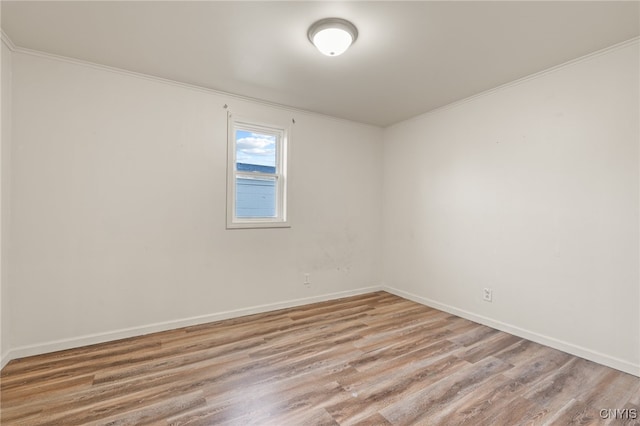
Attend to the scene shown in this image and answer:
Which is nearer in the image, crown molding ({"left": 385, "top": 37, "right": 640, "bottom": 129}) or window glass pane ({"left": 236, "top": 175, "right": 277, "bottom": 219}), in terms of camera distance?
crown molding ({"left": 385, "top": 37, "right": 640, "bottom": 129})

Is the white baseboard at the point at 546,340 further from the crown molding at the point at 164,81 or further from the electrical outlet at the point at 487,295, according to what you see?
the crown molding at the point at 164,81

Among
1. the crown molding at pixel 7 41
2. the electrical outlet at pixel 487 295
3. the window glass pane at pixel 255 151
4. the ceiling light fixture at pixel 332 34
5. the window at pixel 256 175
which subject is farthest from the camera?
the window glass pane at pixel 255 151

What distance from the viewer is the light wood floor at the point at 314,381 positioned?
1744 mm

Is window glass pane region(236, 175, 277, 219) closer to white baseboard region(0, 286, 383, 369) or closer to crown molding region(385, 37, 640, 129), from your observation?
white baseboard region(0, 286, 383, 369)

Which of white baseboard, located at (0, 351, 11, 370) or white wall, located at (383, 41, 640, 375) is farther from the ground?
white wall, located at (383, 41, 640, 375)

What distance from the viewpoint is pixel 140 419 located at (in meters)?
1.70

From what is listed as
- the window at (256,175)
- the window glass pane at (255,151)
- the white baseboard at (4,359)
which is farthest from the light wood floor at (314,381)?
the window glass pane at (255,151)

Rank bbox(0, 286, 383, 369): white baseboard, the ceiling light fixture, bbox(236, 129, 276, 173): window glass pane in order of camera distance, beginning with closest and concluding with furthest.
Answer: the ceiling light fixture
bbox(0, 286, 383, 369): white baseboard
bbox(236, 129, 276, 173): window glass pane

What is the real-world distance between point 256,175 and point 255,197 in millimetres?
271

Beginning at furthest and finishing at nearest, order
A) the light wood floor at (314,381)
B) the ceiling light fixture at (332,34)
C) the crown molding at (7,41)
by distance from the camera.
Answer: the crown molding at (7,41) → the ceiling light fixture at (332,34) → the light wood floor at (314,381)

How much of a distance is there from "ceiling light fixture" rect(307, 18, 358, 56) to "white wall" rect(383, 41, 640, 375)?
6.30ft

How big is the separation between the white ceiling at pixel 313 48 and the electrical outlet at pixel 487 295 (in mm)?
2182

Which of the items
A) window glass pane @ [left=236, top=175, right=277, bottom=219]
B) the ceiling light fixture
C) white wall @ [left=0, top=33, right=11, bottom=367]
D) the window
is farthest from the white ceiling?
window glass pane @ [left=236, top=175, right=277, bottom=219]

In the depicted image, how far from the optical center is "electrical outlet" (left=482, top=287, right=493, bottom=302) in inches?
123
